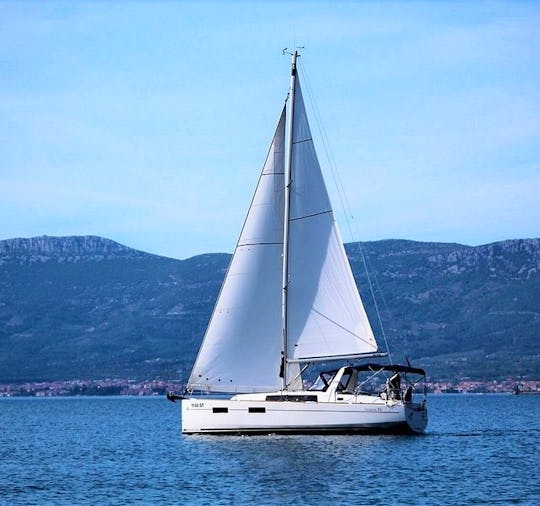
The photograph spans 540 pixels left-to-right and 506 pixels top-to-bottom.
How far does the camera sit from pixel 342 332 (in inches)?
2611

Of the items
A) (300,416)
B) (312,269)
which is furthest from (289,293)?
(300,416)

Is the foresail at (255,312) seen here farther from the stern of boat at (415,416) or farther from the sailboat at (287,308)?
the stern of boat at (415,416)

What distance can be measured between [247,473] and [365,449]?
1022cm

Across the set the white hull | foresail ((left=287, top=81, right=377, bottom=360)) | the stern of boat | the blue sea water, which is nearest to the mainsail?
foresail ((left=287, top=81, right=377, bottom=360))

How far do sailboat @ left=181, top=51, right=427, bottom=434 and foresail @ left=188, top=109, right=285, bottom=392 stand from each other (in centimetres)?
5

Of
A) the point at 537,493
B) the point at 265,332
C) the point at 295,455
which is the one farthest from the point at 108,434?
the point at 537,493

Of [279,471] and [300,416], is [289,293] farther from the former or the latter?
[279,471]

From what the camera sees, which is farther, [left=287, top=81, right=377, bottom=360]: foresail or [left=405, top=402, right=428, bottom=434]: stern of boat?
[left=405, top=402, right=428, bottom=434]: stern of boat

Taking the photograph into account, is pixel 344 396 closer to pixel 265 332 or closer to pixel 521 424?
pixel 265 332

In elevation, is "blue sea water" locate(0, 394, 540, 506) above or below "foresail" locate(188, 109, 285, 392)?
below

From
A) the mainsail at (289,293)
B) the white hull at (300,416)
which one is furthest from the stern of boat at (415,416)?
the mainsail at (289,293)

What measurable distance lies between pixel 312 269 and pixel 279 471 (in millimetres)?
14904

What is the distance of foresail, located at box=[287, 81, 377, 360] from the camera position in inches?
2608

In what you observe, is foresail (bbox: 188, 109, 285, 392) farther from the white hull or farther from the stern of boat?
the stern of boat
